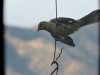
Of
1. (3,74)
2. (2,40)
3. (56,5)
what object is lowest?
(3,74)

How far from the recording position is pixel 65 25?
2.68ft

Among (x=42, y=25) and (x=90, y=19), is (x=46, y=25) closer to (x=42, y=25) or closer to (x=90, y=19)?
(x=42, y=25)

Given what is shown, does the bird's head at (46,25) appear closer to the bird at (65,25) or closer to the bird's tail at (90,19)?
the bird at (65,25)

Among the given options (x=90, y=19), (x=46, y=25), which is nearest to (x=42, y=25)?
(x=46, y=25)

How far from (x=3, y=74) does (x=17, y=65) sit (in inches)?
2.1

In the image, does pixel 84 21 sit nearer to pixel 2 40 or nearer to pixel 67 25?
pixel 67 25

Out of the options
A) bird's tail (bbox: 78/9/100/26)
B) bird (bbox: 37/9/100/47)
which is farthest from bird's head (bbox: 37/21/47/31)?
bird's tail (bbox: 78/9/100/26)

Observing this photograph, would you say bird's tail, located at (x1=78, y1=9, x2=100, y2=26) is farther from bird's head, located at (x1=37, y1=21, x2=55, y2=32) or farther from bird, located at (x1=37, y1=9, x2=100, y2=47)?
bird's head, located at (x1=37, y1=21, x2=55, y2=32)

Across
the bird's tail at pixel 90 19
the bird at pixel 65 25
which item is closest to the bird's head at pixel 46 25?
the bird at pixel 65 25

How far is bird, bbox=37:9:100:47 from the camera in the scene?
0.79m

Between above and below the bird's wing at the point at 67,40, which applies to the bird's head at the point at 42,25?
above

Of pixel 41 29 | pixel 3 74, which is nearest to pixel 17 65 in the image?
pixel 3 74

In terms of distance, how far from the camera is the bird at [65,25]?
79cm

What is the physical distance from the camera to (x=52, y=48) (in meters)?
0.78
